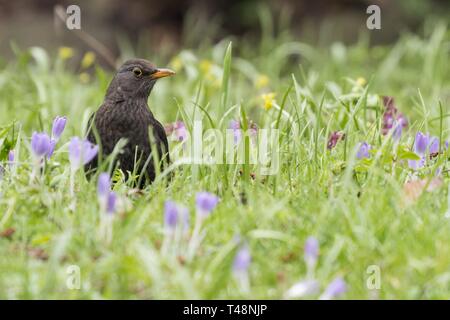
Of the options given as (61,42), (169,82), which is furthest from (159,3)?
(169,82)

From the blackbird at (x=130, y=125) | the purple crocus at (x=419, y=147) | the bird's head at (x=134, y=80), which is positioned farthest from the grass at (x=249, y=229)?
the bird's head at (x=134, y=80)

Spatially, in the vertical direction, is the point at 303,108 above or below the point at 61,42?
below

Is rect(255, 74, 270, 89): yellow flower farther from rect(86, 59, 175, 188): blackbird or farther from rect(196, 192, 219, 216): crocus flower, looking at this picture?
rect(196, 192, 219, 216): crocus flower

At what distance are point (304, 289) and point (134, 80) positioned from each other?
233 cm

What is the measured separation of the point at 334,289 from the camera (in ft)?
8.87

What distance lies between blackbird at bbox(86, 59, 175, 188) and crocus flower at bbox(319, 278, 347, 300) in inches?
61.9

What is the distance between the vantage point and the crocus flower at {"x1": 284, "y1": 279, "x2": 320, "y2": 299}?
2.77 meters

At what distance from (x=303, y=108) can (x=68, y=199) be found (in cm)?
146

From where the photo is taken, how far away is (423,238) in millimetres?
3109

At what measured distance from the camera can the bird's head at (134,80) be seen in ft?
15.6

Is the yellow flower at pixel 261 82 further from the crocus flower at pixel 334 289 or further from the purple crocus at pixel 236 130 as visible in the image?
the crocus flower at pixel 334 289

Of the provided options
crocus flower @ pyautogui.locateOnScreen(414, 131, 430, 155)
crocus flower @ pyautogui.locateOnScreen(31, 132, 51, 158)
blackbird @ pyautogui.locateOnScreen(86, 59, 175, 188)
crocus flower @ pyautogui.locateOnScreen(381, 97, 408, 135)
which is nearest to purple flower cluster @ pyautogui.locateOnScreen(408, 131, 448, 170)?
crocus flower @ pyautogui.locateOnScreen(414, 131, 430, 155)
